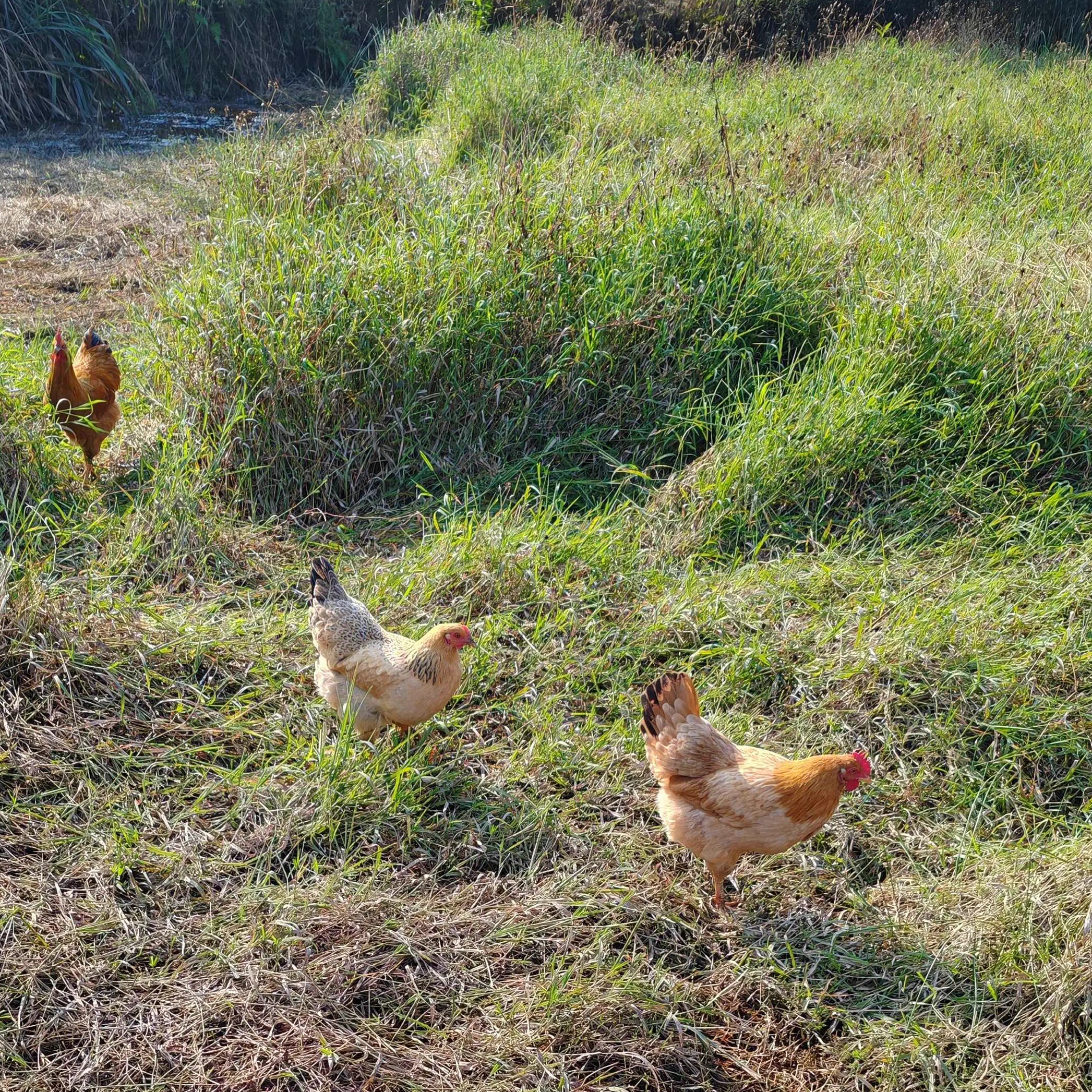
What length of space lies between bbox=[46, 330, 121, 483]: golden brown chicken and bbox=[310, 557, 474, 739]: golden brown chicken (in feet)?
5.30

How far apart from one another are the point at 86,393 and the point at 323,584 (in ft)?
5.69

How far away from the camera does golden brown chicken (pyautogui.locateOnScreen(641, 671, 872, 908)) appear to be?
2705 mm

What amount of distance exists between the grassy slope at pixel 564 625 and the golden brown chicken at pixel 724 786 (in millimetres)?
252

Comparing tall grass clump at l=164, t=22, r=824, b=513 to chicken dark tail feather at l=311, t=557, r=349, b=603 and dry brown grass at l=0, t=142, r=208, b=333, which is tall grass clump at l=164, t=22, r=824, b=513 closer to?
dry brown grass at l=0, t=142, r=208, b=333

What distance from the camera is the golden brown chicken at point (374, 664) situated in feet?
10.1

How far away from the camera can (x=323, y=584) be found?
10.7 ft

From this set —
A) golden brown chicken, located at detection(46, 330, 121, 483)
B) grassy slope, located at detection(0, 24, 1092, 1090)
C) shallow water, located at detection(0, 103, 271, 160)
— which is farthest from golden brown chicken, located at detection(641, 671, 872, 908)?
shallow water, located at detection(0, 103, 271, 160)

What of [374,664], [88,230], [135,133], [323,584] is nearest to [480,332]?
[323,584]

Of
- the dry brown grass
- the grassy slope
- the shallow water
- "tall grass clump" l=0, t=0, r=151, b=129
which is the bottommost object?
the grassy slope

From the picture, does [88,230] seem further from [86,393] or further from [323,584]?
[323,584]

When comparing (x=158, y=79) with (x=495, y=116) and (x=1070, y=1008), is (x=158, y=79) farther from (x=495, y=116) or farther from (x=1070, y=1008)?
(x=1070, y=1008)

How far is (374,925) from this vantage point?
2682 mm

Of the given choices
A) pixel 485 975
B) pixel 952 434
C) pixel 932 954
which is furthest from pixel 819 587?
pixel 485 975

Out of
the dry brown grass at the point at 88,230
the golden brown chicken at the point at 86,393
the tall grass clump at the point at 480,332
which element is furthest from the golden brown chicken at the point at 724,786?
the dry brown grass at the point at 88,230
